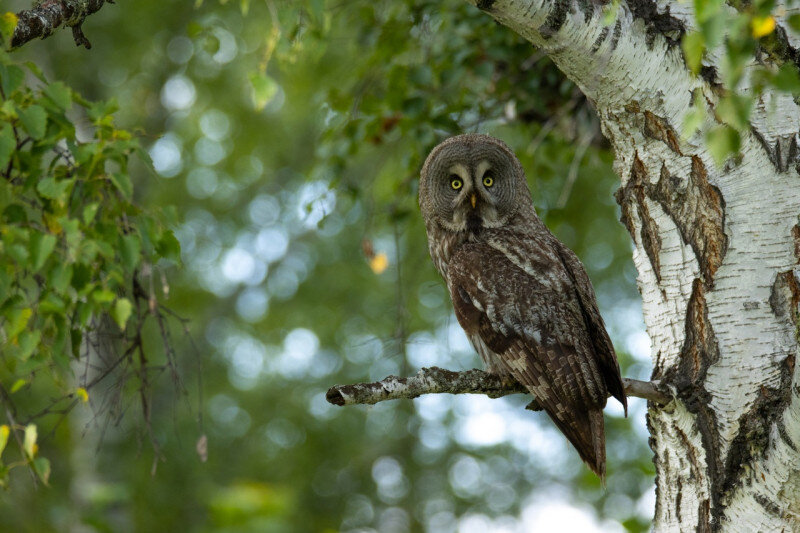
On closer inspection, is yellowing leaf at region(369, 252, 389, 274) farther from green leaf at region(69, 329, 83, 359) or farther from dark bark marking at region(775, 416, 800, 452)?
dark bark marking at region(775, 416, 800, 452)

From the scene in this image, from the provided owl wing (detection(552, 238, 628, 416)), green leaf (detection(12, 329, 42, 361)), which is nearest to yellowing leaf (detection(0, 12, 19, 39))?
green leaf (detection(12, 329, 42, 361))

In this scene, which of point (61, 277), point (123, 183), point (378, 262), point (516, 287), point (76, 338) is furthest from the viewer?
point (378, 262)

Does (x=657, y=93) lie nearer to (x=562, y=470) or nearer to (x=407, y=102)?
(x=407, y=102)

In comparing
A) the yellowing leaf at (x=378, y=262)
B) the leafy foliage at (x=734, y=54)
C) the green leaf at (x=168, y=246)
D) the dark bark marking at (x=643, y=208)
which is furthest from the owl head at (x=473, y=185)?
the leafy foliage at (x=734, y=54)

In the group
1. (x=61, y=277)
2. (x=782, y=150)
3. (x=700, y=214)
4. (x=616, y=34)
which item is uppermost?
(x=616, y=34)

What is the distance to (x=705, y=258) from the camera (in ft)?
8.37

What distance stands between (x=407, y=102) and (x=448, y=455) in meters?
8.70

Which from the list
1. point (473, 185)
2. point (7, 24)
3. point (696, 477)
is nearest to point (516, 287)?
point (473, 185)

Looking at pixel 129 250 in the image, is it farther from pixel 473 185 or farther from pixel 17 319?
pixel 473 185

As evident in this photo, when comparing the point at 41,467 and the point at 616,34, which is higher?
the point at 616,34

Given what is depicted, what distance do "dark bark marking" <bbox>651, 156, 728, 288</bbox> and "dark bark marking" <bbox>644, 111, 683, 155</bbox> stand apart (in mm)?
73

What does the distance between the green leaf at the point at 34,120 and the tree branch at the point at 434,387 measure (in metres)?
1.04

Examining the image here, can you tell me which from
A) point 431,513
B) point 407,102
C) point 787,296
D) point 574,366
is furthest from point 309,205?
point 431,513

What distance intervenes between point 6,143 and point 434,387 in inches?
52.8
